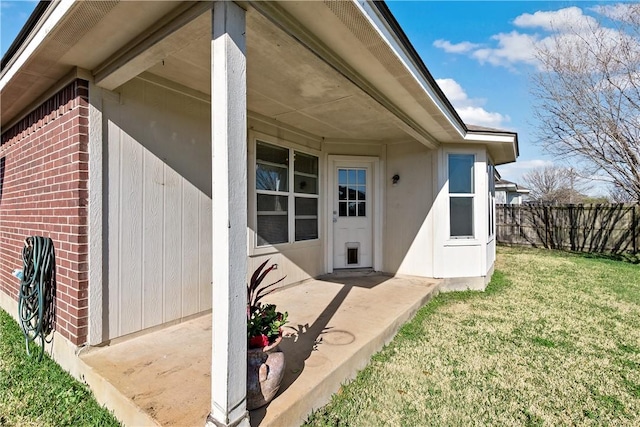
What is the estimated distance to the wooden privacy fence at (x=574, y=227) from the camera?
9375mm

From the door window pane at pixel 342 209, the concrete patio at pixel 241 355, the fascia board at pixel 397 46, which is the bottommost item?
the concrete patio at pixel 241 355

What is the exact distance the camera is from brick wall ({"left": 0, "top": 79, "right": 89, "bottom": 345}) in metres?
2.41

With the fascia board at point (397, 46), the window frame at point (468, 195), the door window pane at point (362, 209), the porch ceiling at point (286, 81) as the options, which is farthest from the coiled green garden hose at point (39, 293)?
the window frame at point (468, 195)

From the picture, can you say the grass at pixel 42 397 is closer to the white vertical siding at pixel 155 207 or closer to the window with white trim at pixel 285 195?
the white vertical siding at pixel 155 207

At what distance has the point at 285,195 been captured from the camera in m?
4.54

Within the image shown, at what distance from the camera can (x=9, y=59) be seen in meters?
→ 2.47

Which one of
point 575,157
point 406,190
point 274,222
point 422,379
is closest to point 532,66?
point 575,157

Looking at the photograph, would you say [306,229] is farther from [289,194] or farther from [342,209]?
[342,209]

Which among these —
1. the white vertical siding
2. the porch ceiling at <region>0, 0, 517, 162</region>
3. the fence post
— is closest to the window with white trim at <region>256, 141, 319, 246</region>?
the porch ceiling at <region>0, 0, 517, 162</region>

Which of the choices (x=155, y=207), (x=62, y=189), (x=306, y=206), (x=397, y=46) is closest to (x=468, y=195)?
(x=306, y=206)

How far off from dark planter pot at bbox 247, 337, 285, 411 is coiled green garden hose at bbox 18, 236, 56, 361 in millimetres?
2116

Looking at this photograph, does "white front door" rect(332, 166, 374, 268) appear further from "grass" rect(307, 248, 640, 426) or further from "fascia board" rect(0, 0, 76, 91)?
"fascia board" rect(0, 0, 76, 91)

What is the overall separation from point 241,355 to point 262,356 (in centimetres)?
29

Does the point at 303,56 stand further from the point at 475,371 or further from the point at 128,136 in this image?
the point at 475,371
